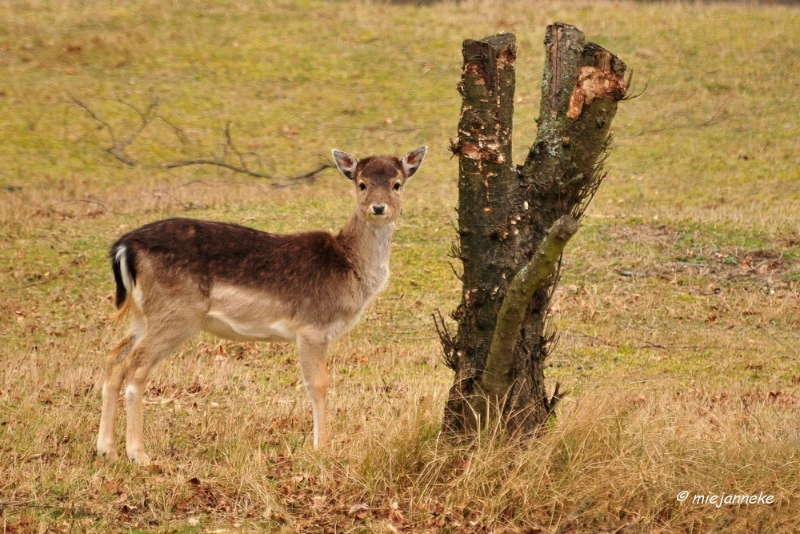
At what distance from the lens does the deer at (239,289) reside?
28.5ft

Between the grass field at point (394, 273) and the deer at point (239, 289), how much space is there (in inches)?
22.1

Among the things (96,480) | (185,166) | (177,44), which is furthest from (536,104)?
(96,480)

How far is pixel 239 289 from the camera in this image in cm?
899

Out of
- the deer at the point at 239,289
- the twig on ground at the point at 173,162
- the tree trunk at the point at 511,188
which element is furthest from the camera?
the twig on ground at the point at 173,162

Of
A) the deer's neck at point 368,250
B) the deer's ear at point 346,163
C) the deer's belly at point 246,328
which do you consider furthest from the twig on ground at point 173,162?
the deer's belly at point 246,328

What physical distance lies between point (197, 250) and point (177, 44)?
24496 millimetres

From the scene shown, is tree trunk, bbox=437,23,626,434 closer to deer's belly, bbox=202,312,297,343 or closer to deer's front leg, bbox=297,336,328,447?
deer's front leg, bbox=297,336,328,447

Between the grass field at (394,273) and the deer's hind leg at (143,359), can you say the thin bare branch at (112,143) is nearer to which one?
the grass field at (394,273)

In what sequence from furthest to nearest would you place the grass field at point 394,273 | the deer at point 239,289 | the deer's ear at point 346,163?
the deer's ear at point 346,163, the deer at point 239,289, the grass field at point 394,273

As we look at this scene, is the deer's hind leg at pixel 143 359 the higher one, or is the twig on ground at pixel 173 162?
the deer's hind leg at pixel 143 359

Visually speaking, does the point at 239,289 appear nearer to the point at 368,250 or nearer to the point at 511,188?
the point at 368,250

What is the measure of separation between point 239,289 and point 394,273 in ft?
22.5

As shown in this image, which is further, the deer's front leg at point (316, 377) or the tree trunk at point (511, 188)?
the deer's front leg at point (316, 377)

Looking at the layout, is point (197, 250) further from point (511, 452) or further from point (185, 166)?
point (185, 166)
